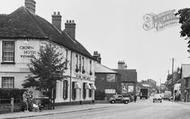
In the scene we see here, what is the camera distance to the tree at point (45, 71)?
1400 inches

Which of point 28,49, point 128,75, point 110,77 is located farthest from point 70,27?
point 128,75

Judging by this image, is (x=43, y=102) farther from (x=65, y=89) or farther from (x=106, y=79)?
(x=106, y=79)

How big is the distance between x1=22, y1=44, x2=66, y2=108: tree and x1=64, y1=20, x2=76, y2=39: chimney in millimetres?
20281

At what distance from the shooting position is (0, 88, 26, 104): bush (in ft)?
106

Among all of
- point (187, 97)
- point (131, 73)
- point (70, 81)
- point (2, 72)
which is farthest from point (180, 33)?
point (131, 73)

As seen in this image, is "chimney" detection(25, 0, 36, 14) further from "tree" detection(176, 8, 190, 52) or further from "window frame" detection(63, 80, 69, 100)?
"tree" detection(176, 8, 190, 52)

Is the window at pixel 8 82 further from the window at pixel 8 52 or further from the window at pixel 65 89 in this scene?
the window at pixel 65 89

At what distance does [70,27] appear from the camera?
57312 mm

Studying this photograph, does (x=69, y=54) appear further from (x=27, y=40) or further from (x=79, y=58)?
(x=27, y=40)

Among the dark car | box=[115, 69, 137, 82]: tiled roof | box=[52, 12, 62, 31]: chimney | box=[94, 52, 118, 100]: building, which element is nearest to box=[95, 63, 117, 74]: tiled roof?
box=[94, 52, 118, 100]: building

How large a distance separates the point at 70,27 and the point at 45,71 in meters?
22.4

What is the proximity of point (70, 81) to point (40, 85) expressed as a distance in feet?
41.3

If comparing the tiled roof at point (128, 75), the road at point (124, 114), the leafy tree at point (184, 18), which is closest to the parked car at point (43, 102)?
the road at point (124, 114)

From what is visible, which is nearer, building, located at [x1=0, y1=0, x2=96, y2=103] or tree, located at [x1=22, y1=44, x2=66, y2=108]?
tree, located at [x1=22, y1=44, x2=66, y2=108]
